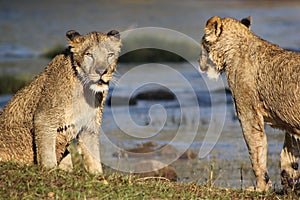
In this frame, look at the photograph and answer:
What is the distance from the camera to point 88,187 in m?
7.60

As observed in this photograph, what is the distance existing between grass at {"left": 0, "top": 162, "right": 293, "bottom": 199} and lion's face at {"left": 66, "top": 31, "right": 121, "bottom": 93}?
0.96m

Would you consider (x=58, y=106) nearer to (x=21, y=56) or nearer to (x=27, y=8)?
(x=21, y=56)

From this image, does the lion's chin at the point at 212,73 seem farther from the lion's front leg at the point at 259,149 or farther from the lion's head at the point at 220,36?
the lion's front leg at the point at 259,149

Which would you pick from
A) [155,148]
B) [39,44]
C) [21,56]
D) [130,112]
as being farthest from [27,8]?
[155,148]

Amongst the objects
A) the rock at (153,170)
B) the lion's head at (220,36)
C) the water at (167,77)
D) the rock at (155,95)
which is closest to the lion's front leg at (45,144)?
the water at (167,77)

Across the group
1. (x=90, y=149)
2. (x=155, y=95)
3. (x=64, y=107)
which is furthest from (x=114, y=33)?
(x=155, y=95)

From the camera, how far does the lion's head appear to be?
9172 mm

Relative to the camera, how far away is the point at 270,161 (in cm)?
1196

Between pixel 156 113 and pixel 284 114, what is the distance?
25.1 ft

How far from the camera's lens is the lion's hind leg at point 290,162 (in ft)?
28.6

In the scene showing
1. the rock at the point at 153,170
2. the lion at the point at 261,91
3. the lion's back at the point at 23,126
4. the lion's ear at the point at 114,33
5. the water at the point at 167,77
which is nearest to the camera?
the lion at the point at 261,91

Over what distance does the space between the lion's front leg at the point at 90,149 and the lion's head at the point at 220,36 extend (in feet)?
5.54

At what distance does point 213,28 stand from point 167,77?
36.1 ft

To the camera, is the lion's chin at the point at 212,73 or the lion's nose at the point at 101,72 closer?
the lion's nose at the point at 101,72
